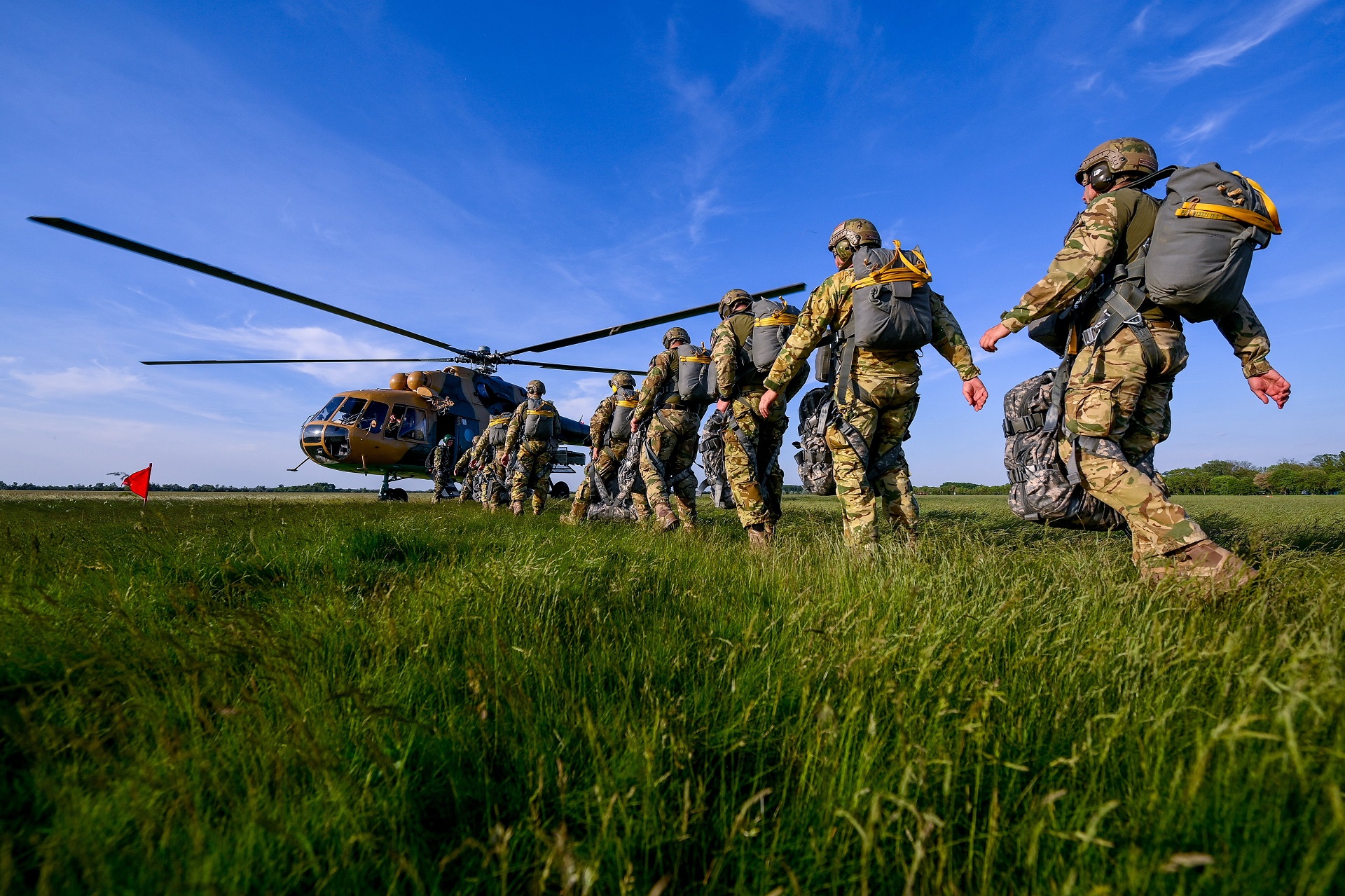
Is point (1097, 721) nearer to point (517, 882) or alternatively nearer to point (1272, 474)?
point (517, 882)

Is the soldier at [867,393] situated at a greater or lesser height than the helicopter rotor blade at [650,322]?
lesser

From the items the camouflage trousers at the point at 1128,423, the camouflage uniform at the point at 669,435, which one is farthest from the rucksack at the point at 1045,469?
the camouflage uniform at the point at 669,435

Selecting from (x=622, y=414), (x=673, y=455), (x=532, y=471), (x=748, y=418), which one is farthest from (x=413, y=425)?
(x=748, y=418)

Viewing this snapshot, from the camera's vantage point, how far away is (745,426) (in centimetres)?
604

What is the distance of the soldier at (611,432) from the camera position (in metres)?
9.65

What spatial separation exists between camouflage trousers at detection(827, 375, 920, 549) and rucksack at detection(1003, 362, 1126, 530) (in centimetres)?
76

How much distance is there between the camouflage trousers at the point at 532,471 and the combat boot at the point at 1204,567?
9382 mm

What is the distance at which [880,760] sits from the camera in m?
1.25

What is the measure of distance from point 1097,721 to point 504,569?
219cm

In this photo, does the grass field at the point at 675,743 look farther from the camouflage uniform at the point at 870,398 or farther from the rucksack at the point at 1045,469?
the camouflage uniform at the point at 870,398

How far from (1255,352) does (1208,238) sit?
36.4 inches

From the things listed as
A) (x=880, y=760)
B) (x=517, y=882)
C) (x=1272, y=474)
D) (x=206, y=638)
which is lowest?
(x=517, y=882)

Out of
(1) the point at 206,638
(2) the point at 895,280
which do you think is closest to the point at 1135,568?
(2) the point at 895,280

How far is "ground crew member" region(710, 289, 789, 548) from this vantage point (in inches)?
227
